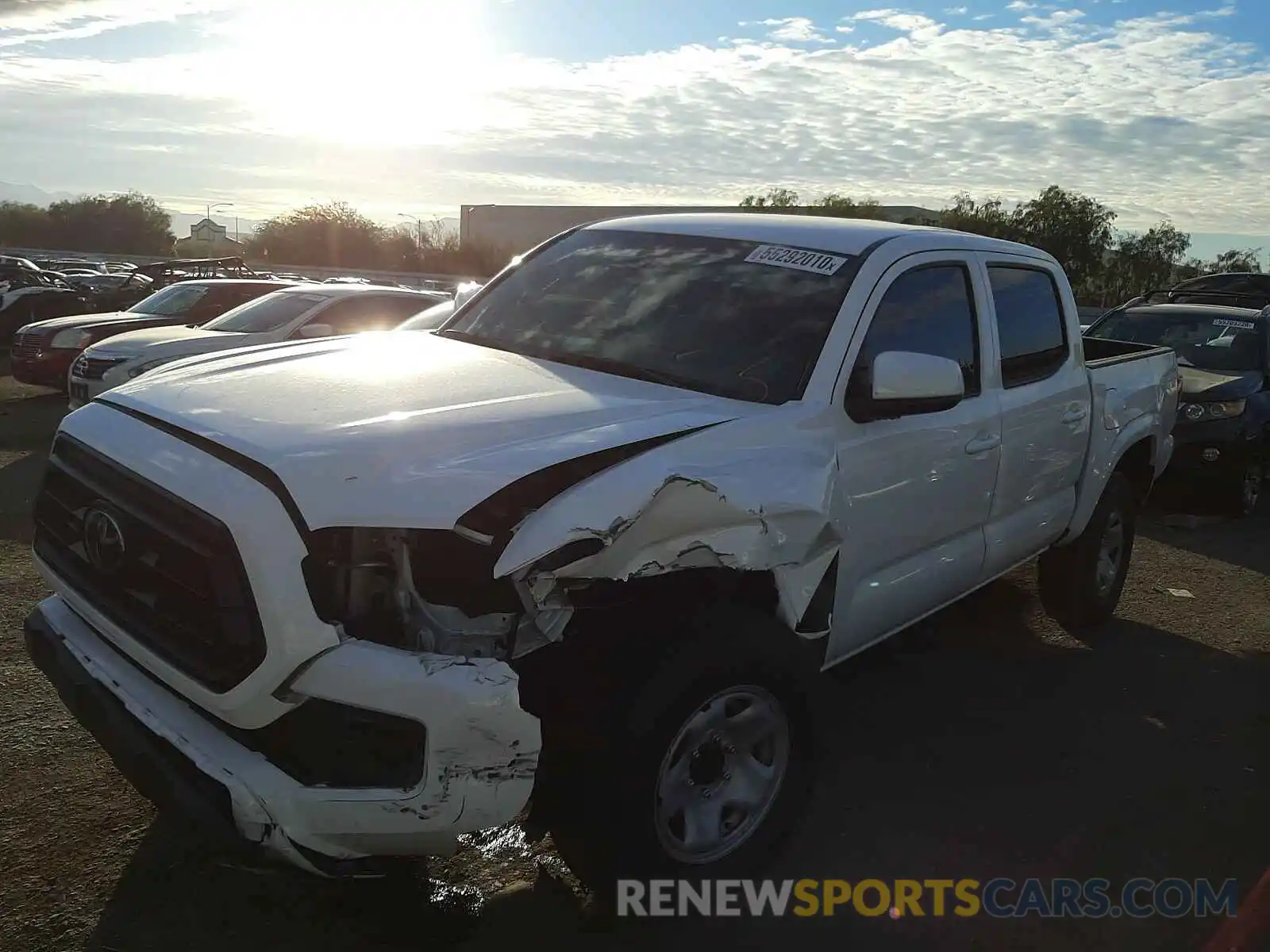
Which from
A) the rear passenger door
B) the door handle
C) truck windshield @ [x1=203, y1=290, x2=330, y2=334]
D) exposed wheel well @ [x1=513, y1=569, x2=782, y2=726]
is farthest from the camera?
truck windshield @ [x1=203, y1=290, x2=330, y2=334]

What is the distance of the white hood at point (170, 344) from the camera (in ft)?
30.7

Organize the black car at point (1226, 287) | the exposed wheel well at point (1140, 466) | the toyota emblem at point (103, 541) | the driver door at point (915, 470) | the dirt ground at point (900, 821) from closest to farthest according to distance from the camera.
→ the toyota emblem at point (103, 541) → the dirt ground at point (900, 821) → the driver door at point (915, 470) → the exposed wheel well at point (1140, 466) → the black car at point (1226, 287)

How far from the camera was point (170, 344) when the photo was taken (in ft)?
31.5

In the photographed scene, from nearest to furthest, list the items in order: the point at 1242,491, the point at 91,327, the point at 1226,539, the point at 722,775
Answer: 1. the point at 722,775
2. the point at 1226,539
3. the point at 1242,491
4. the point at 91,327

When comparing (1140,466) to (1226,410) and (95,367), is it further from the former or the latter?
(95,367)

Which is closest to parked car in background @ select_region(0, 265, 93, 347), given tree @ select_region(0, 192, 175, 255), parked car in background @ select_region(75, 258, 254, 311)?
parked car in background @ select_region(75, 258, 254, 311)

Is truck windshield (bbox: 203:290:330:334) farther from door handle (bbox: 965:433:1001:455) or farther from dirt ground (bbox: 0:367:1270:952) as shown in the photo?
door handle (bbox: 965:433:1001:455)

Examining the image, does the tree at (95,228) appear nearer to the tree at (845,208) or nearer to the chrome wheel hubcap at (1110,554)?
the tree at (845,208)

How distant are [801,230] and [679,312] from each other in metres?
0.68

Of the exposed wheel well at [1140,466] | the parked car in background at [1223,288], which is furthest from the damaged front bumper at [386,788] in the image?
the parked car in background at [1223,288]

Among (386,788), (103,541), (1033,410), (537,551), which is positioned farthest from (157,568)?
(1033,410)

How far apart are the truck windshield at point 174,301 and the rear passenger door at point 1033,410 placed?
9.96 m

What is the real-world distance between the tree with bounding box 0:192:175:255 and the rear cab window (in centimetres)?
7203

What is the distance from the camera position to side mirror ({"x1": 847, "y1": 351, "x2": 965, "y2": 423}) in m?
3.16
